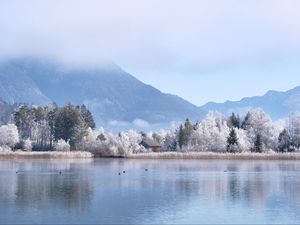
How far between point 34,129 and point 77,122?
34.1 m

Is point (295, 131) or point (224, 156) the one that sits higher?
point (295, 131)

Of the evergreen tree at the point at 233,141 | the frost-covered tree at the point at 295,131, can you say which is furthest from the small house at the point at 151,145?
the frost-covered tree at the point at 295,131

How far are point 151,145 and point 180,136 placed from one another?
14404 mm

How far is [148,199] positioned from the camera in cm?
4656

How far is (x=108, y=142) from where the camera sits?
455 feet

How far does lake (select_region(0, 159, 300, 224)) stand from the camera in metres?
37.4

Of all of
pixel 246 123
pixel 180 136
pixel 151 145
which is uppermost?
pixel 246 123

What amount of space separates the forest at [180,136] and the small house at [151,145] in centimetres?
331

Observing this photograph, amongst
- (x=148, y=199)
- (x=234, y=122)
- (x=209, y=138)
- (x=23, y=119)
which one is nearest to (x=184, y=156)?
(x=209, y=138)

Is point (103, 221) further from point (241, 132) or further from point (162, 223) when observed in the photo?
point (241, 132)

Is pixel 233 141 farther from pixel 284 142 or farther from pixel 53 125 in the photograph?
pixel 53 125

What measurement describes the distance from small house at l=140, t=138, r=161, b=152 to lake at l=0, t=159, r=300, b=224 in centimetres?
9356

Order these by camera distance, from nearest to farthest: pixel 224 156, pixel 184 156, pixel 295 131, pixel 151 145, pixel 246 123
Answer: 1. pixel 224 156
2. pixel 184 156
3. pixel 295 131
4. pixel 246 123
5. pixel 151 145

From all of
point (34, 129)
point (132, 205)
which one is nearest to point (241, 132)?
point (34, 129)
